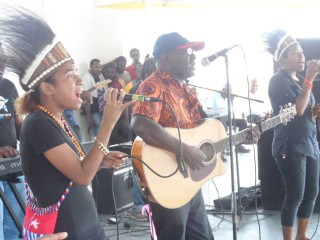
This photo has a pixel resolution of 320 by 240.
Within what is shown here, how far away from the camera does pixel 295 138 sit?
10.9 ft

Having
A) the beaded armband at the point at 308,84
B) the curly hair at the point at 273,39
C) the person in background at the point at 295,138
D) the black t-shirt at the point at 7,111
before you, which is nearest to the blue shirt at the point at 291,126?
the person in background at the point at 295,138

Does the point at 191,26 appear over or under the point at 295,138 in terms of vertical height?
over

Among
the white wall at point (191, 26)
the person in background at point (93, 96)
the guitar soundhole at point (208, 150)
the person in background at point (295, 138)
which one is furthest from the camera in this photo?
the white wall at point (191, 26)

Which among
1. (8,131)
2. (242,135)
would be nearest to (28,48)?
(8,131)

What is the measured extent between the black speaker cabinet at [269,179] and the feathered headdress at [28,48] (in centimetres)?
346

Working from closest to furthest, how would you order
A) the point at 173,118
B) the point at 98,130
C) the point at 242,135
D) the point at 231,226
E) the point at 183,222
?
the point at 98,130, the point at 183,222, the point at 173,118, the point at 242,135, the point at 231,226

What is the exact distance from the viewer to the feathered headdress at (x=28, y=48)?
6.17ft

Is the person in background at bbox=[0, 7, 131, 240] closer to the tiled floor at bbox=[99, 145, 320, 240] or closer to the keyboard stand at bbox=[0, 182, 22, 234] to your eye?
the keyboard stand at bbox=[0, 182, 22, 234]

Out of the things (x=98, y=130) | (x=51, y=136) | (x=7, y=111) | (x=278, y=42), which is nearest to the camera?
(x=51, y=136)

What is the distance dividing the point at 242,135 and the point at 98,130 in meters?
1.38

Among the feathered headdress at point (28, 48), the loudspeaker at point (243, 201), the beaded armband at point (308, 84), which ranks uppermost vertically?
the feathered headdress at point (28, 48)

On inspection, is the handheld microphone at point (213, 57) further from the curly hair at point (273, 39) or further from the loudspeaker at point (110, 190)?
the loudspeaker at point (110, 190)

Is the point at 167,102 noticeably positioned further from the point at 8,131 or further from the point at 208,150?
the point at 8,131

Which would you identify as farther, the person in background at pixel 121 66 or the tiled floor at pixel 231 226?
the person in background at pixel 121 66
